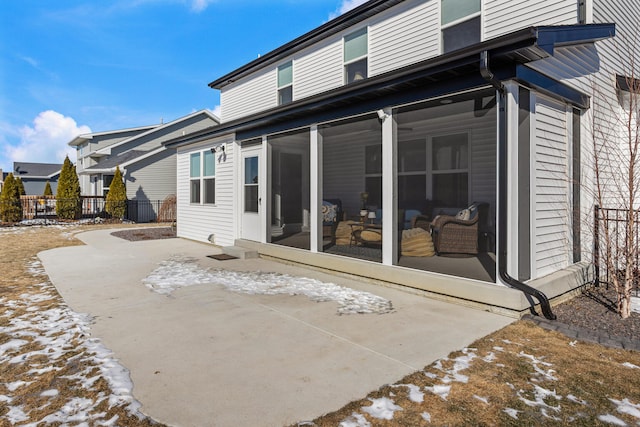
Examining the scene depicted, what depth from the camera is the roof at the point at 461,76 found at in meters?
3.78

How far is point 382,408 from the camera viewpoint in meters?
2.27

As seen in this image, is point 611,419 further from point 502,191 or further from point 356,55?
point 356,55

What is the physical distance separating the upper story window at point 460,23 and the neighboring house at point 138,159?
1477cm

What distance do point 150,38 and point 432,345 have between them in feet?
45.0

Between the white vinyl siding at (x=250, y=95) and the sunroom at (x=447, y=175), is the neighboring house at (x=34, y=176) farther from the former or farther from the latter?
the sunroom at (x=447, y=175)

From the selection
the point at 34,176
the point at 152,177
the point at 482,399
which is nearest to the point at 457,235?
the point at 482,399

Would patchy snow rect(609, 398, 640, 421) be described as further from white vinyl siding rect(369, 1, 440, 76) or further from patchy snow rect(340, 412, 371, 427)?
white vinyl siding rect(369, 1, 440, 76)

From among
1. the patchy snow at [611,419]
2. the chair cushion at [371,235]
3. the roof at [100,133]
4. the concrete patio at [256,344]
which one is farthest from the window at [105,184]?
the patchy snow at [611,419]

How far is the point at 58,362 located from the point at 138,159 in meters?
18.3

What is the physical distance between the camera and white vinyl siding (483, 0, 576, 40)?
521 centimetres

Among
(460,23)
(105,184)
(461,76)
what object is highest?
(460,23)

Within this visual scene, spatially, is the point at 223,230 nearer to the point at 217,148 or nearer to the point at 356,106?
the point at 217,148

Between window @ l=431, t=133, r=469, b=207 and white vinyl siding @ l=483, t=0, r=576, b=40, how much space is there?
2.51 m

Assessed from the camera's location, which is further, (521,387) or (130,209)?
(130,209)
